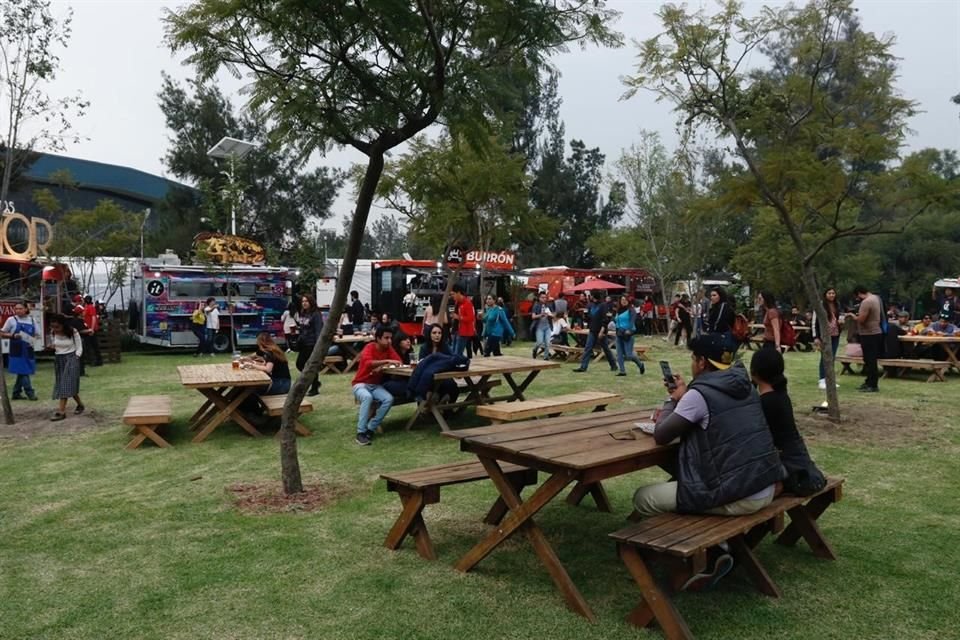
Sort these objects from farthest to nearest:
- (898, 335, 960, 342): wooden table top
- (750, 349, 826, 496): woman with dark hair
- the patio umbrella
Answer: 1. the patio umbrella
2. (898, 335, 960, 342): wooden table top
3. (750, 349, 826, 496): woman with dark hair

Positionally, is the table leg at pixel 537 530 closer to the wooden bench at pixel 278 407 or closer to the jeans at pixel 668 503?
the jeans at pixel 668 503

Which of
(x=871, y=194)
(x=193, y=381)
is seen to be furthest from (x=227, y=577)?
(x=871, y=194)

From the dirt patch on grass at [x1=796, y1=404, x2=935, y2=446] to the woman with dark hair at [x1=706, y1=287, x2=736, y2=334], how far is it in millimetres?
1372

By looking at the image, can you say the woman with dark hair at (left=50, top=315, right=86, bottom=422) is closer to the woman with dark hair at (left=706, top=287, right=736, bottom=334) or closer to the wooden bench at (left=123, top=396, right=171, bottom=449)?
the wooden bench at (left=123, top=396, right=171, bottom=449)

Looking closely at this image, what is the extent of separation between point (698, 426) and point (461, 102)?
106 inches

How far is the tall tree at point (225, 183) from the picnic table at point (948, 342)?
2451cm

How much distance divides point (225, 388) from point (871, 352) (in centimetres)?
927

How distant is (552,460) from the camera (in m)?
3.57

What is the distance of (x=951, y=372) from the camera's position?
1423 centimetres

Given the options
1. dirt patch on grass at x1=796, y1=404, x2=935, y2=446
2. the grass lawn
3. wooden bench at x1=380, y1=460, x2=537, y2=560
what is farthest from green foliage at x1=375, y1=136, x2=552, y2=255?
wooden bench at x1=380, y1=460, x2=537, y2=560

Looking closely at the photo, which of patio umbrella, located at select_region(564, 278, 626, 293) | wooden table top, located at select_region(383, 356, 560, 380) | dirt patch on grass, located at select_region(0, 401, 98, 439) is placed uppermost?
patio umbrella, located at select_region(564, 278, 626, 293)

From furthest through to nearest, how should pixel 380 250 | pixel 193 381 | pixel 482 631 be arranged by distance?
pixel 380 250 → pixel 193 381 → pixel 482 631

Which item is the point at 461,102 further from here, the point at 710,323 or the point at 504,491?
the point at 710,323

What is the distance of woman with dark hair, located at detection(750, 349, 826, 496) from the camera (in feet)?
13.1
